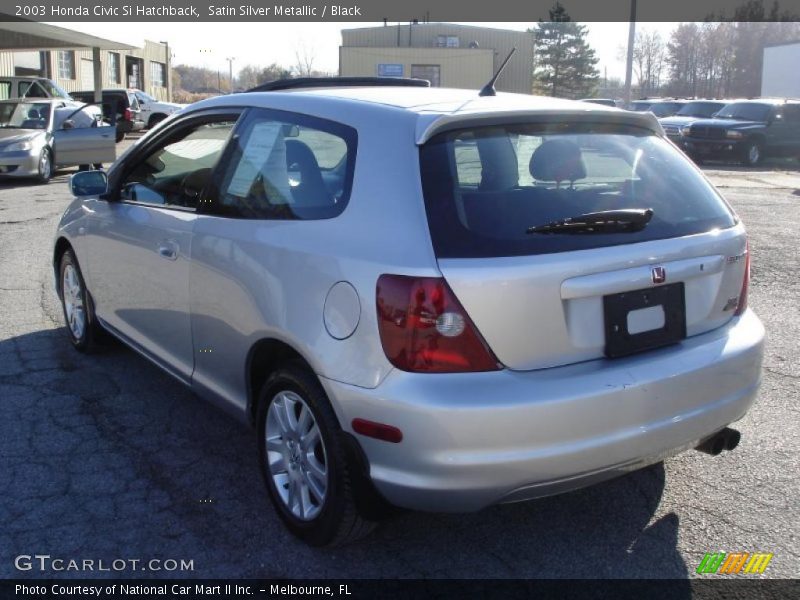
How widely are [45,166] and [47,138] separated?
598 millimetres

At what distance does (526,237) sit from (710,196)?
110 centimetres

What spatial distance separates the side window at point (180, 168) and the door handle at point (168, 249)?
0.66 feet

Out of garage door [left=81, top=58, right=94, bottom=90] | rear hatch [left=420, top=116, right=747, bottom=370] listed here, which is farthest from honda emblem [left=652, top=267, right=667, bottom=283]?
garage door [left=81, top=58, right=94, bottom=90]

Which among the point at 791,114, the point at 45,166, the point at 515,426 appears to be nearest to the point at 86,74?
the point at 45,166

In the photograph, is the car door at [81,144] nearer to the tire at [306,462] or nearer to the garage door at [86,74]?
the tire at [306,462]

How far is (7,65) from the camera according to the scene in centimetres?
3152

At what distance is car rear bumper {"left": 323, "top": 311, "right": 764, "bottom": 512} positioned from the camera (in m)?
2.72

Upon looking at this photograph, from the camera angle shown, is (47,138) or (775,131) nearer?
(47,138)

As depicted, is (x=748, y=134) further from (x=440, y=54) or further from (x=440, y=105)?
(x=440, y=54)

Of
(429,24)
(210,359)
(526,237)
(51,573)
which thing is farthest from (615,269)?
(429,24)

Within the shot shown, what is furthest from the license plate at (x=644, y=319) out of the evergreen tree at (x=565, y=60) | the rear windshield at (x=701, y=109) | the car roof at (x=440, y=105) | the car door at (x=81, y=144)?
the evergreen tree at (x=565, y=60)

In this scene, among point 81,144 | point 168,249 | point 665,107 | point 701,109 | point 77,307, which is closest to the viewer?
point 168,249

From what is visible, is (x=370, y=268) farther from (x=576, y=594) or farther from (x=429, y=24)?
(x=429, y=24)

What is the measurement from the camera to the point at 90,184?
4969 millimetres
